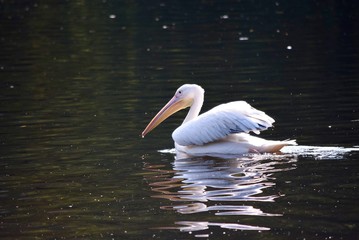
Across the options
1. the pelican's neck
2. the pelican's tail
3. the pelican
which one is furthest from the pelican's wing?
the pelican's neck

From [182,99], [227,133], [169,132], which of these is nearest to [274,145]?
[227,133]

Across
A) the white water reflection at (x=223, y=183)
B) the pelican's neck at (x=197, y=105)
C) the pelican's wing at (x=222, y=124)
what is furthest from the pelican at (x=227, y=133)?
the pelican's neck at (x=197, y=105)

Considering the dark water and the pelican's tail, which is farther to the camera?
the pelican's tail

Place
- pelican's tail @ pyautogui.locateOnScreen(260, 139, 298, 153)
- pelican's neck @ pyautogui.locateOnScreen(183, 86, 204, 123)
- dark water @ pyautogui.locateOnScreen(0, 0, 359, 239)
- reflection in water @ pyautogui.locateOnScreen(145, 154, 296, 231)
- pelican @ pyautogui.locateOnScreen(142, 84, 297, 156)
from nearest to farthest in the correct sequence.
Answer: dark water @ pyautogui.locateOnScreen(0, 0, 359, 239) → reflection in water @ pyautogui.locateOnScreen(145, 154, 296, 231) → pelican's tail @ pyautogui.locateOnScreen(260, 139, 298, 153) → pelican @ pyautogui.locateOnScreen(142, 84, 297, 156) → pelican's neck @ pyautogui.locateOnScreen(183, 86, 204, 123)

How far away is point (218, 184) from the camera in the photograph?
27.7 feet

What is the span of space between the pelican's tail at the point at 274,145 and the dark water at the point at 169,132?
6.0 inches

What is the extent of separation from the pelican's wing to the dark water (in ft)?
0.78

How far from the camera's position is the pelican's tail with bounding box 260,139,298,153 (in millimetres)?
9453

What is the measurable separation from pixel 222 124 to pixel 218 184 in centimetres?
157

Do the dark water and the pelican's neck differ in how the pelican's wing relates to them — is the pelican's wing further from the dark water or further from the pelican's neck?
the pelican's neck

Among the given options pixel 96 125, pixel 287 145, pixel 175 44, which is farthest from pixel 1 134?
pixel 175 44

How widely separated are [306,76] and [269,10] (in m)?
13.2

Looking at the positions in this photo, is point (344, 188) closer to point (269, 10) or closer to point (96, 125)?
point (96, 125)

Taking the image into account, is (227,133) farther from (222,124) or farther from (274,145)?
(274,145)
